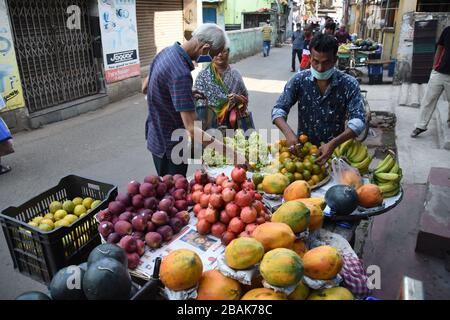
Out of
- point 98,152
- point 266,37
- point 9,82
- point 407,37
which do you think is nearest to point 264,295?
point 98,152

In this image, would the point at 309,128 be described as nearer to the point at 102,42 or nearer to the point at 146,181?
the point at 146,181

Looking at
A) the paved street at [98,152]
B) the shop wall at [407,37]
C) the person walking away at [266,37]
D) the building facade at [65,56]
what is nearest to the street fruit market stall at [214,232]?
the paved street at [98,152]

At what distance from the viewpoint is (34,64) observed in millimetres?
7426

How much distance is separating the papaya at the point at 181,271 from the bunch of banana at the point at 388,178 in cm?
151

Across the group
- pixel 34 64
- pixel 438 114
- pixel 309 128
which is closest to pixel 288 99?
pixel 309 128

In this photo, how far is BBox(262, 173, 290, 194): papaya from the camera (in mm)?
2342

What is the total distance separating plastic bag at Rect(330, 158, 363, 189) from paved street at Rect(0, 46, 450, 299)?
2543mm

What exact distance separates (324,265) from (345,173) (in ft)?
3.80

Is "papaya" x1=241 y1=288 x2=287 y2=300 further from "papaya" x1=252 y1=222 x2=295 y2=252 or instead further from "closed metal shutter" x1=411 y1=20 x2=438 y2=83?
"closed metal shutter" x1=411 y1=20 x2=438 y2=83

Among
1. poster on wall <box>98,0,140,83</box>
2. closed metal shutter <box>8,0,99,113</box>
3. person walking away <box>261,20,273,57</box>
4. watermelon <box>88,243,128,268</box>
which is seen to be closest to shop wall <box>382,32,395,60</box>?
person walking away <box>261,20,273,57</box>

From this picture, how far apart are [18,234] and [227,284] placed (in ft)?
4.37

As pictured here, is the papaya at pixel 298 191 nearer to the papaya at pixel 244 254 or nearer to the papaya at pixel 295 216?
the papaya at pixel 295 216

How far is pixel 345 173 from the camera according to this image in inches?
98.9

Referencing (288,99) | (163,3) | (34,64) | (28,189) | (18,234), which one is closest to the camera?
(18,234)
